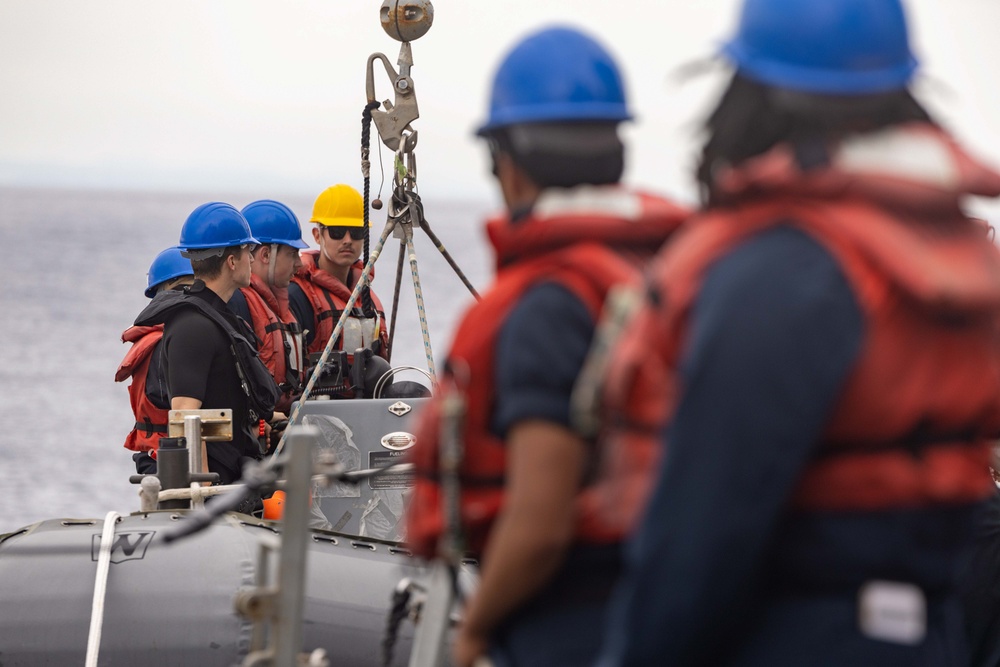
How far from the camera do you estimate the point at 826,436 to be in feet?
4.66

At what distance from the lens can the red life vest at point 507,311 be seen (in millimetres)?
1756

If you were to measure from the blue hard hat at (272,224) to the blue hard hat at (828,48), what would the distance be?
17.4 feet

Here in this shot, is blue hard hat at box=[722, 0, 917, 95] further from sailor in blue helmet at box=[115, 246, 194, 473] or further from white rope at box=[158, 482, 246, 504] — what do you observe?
sailor in blue helmet at box=[115, 246, 194, 473]

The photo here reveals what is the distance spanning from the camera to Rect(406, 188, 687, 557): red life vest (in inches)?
69.1

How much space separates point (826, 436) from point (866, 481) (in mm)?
59

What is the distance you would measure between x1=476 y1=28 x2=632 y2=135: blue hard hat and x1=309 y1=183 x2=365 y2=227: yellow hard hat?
5.08 m

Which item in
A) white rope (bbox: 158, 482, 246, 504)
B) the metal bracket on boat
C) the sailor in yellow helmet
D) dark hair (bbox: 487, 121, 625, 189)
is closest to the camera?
dark hair (bbox: 487, 121, 625, 189)

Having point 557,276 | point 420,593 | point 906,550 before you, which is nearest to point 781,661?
point 906,550

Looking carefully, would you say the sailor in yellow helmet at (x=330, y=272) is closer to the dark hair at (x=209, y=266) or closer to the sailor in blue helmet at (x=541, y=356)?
the dark hair at (x=209, y=266)

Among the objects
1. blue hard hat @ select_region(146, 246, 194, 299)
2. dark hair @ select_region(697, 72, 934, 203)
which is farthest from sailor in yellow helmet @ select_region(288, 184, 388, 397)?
dark hair @ select_region(697, 72, 934, 203)

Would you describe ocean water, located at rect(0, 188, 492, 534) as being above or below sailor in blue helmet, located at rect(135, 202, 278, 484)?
below

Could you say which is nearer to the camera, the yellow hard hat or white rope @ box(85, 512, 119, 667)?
white rope @ box(85, 512, 119, 667)

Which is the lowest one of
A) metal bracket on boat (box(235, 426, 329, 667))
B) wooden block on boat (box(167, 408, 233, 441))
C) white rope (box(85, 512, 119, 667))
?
white rope (box(85, 512, 119, 667))

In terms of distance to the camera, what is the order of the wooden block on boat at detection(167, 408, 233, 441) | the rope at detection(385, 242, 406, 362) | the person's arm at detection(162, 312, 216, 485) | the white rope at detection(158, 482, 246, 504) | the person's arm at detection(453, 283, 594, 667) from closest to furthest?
the person's arm at detection(453, 283, 594, 667)
the white rope at detection(158, 482, 246, 504)
the wooden block on boat at detection(167, 408, 233, 441)
the person's arm at detection(162, 312, 216, 485)
the rope at detection(385, 242, 406, 362)
